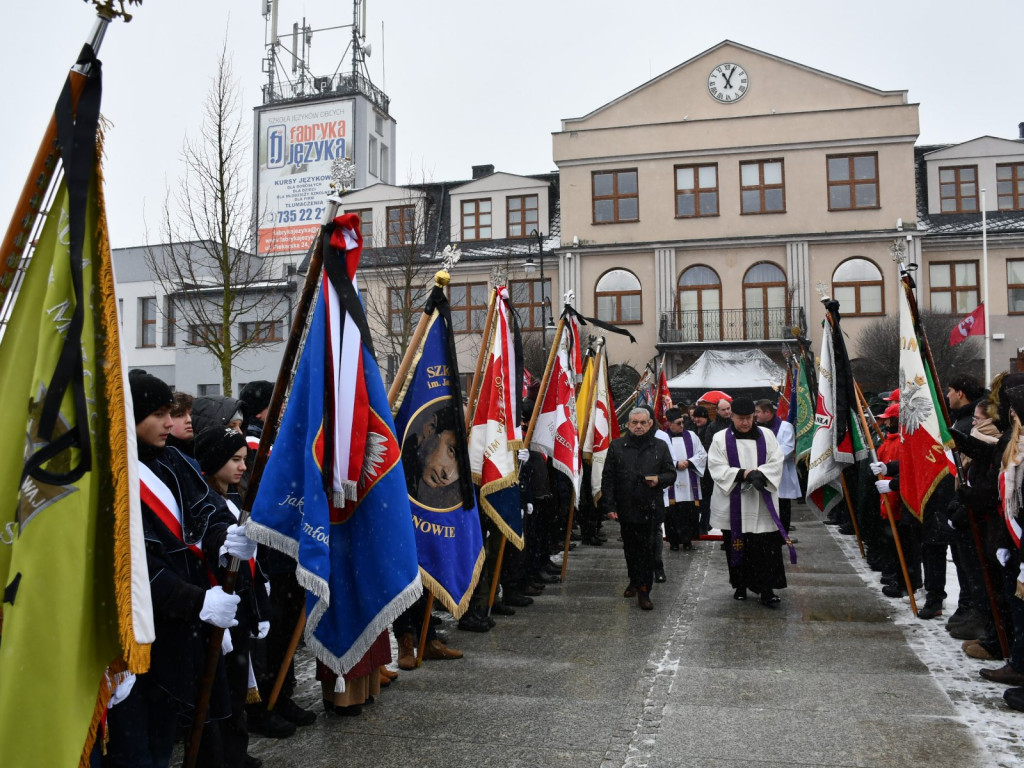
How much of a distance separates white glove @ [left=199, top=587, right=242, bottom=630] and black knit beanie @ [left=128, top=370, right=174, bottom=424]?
75 cm

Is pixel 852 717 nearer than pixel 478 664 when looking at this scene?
Yes

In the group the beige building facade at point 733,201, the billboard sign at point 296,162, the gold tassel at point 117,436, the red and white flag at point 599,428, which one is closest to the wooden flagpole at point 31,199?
the gold tassel at point 117,436

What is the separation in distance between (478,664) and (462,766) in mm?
1980

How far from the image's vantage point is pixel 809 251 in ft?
97.2

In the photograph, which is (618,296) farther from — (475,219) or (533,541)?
(533,541)

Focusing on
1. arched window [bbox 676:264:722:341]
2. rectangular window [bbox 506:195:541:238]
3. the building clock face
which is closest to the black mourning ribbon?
arched window [bbox 676:264:722:341]

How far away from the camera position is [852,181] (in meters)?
29.7

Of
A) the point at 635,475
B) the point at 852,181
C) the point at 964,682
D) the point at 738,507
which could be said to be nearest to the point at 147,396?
the point at 964,682

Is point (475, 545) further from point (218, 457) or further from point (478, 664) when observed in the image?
point (218, 457)

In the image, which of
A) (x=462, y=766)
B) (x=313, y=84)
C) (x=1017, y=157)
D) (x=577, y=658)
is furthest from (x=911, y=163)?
(x=313, y=84)

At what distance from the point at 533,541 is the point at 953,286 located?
24.6m

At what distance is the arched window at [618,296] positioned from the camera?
30.8 m

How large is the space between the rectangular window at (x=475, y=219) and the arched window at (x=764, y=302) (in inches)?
387

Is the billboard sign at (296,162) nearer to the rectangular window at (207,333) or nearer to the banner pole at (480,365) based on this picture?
the rectangular window at (207,333)
